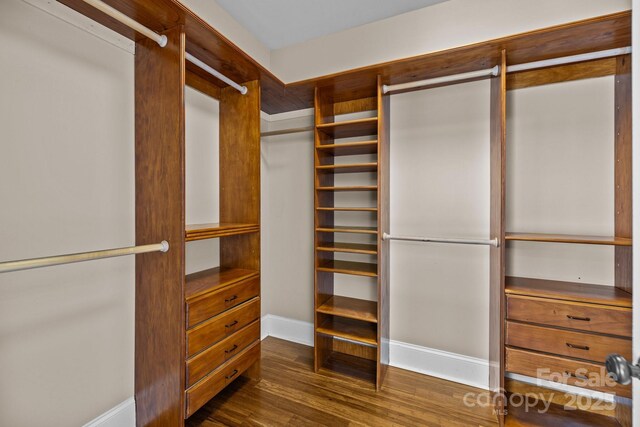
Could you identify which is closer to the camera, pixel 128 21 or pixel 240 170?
pixel 128 21

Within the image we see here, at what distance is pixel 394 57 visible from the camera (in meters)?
2.17

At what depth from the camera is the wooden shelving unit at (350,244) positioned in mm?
2037

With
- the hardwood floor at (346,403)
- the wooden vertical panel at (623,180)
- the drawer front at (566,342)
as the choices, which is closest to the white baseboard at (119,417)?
the hardwood floor at (346,403)

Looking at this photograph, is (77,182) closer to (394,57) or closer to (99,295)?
(99,295)

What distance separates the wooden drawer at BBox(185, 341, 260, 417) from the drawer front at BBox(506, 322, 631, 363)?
1.64 m

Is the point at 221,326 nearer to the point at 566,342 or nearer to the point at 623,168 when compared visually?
the point at 566,342

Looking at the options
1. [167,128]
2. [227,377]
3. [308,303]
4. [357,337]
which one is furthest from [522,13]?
[227,377]

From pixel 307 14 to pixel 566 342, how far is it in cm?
268

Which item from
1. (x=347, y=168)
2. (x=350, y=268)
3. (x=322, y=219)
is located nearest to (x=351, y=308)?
(x=350, y=268)

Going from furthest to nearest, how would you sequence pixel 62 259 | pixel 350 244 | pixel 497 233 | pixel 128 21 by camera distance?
pixel 350 244
pixel 497 233
pixel 128 21
pixel 62 259

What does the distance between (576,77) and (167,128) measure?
2.48 m

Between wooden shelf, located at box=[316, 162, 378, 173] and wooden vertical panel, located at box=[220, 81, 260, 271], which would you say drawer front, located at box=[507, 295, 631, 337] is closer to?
wooden shelf, located at box=[316, 162, 378, 173]

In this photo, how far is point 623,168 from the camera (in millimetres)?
1673

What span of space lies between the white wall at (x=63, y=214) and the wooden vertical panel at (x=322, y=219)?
1207 mm
